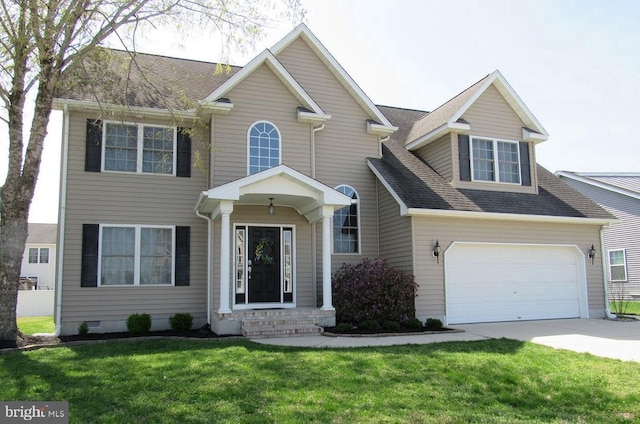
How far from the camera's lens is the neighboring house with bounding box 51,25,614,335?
12.3m

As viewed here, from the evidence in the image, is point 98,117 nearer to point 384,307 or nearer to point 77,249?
point 77,249

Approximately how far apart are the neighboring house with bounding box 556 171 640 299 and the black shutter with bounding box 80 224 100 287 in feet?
63.2

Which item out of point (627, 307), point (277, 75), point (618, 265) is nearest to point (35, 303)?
point (277, 75)

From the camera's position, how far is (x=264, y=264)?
13297mm

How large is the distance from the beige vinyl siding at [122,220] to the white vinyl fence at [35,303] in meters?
13.2

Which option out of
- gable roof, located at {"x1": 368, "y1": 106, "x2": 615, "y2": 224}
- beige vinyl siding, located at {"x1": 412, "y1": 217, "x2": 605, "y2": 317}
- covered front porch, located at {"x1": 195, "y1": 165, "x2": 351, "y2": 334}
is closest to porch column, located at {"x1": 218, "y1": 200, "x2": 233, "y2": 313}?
covered front porch, located at {"x1": 195, "y1": 165, "x2": 351, "y2": 334}

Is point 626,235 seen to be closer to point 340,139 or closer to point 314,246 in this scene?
point 340,139

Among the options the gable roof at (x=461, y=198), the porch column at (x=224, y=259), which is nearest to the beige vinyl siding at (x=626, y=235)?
the gable roof at (x=461, y=198)

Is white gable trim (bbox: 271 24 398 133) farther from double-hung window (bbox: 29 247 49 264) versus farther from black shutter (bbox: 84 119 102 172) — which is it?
double-hung window (bbox: 29 247 49 264)

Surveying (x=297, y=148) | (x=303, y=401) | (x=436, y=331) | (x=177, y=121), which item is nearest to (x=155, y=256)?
(x=177, y=121)

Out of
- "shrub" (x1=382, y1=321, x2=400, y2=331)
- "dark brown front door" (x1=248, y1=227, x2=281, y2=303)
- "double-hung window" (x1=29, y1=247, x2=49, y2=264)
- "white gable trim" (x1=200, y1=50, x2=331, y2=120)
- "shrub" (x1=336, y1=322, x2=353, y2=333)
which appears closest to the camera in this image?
"shrub" (x1=336, y1=322, x2=353, y2=333)

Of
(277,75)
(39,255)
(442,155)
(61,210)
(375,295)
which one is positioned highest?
(277,75)

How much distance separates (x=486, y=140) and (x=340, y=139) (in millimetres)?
4651

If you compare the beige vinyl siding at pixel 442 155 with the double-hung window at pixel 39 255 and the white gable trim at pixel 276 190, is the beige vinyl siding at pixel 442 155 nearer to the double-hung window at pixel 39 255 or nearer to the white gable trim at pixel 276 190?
the white gable trim at pixel 276 190
